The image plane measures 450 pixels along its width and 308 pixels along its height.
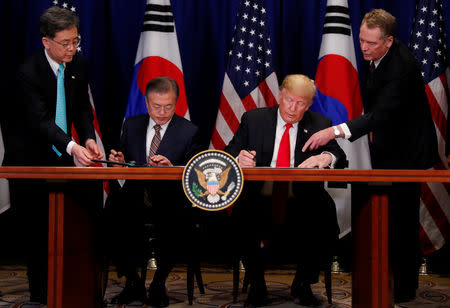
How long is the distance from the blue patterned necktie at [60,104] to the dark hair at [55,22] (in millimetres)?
195

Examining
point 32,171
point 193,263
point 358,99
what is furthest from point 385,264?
point 358,99

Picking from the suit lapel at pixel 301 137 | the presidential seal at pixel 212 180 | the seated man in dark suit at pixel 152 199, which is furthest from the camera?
the suit lapel at pixel 301 137

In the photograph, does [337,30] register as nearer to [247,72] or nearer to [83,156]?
[247,72]

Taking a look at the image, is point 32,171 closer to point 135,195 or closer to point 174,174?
point 174,174

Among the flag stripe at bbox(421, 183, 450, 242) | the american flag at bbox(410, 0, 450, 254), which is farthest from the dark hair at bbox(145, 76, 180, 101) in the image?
the flag stripe at bbox(421, 183, 450, 242)

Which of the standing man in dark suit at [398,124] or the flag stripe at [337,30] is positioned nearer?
the standing man in dark suit at [398,124]

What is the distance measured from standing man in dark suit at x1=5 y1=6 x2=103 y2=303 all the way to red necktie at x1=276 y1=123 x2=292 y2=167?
962 mm

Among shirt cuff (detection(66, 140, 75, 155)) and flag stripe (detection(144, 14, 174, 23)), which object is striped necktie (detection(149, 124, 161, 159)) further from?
flag stripe (detection(144, 14, 174, 23))

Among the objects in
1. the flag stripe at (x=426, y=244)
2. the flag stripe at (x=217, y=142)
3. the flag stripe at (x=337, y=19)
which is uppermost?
the flag stripe at (x=337, y=19)

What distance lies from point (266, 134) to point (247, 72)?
1224 mm

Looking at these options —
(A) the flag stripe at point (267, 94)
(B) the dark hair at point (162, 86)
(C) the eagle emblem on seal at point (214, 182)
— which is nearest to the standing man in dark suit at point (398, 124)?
(B) the dark hair at point (162, 86)

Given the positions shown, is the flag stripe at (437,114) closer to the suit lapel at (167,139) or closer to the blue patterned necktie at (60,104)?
the suit lapel at (167,139)

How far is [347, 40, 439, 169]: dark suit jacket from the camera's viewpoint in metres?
2.83

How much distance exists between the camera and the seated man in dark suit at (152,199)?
2666mm
